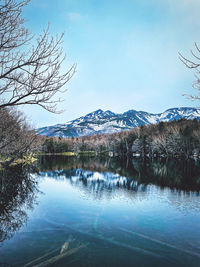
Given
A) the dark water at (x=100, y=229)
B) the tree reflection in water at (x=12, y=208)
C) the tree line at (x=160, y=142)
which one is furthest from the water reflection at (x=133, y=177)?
the tree line at (x=160, y=142)

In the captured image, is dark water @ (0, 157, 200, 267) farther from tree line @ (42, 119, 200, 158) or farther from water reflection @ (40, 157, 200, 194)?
tree line @ (42, 119, 200, 158)

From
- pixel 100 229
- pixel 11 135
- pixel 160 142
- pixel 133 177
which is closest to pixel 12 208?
pixel 100 229

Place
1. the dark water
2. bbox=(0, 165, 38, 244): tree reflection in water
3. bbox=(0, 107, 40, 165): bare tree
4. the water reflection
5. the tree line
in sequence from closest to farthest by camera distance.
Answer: the dark water < bbox=(0, 165, 38, 244): tree reflection in water < bbox=(0, 107, 40, 165): bare tree < the water reflection < the tree line

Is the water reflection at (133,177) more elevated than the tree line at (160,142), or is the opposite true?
the tree line at (160,142)

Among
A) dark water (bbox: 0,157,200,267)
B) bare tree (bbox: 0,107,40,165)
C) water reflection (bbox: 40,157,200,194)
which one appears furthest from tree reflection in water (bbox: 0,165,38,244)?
water reflection (bbox: 40,157,200,194)

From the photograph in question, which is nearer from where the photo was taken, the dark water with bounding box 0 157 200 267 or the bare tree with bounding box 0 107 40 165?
the dark water with bounding box 0 157 200 267

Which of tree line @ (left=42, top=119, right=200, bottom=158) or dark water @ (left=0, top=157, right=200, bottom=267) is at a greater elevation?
tree line @ (left=42, top=119, right=200, bottom=158)

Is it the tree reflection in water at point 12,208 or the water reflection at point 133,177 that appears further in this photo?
the water reflection at point 133,177

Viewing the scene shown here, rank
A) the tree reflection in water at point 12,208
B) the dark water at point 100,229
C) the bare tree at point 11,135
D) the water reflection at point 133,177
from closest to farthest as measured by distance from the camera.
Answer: the dark water at point 100,229 → the tree reflection in water at point 12,208 → the bare tree at point 11,135 → the water reflection at point 133,177

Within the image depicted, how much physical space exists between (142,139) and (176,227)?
11315 cm

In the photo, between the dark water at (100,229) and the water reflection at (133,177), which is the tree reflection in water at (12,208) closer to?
the dark water at (100,229)

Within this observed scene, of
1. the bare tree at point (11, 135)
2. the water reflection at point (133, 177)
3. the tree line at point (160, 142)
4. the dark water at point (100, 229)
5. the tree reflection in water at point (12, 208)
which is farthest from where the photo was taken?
the tree line at point (160, 142)

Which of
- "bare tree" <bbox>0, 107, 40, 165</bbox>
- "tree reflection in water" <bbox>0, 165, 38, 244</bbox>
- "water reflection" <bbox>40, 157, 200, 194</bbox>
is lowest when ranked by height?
"tree reflection in water" <bbox>0, 165, 38, 244</bbox>

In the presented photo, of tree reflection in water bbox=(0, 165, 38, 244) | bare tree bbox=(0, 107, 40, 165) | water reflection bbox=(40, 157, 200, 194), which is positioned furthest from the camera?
water reflection bbox=(40, 157, 200, 194)
